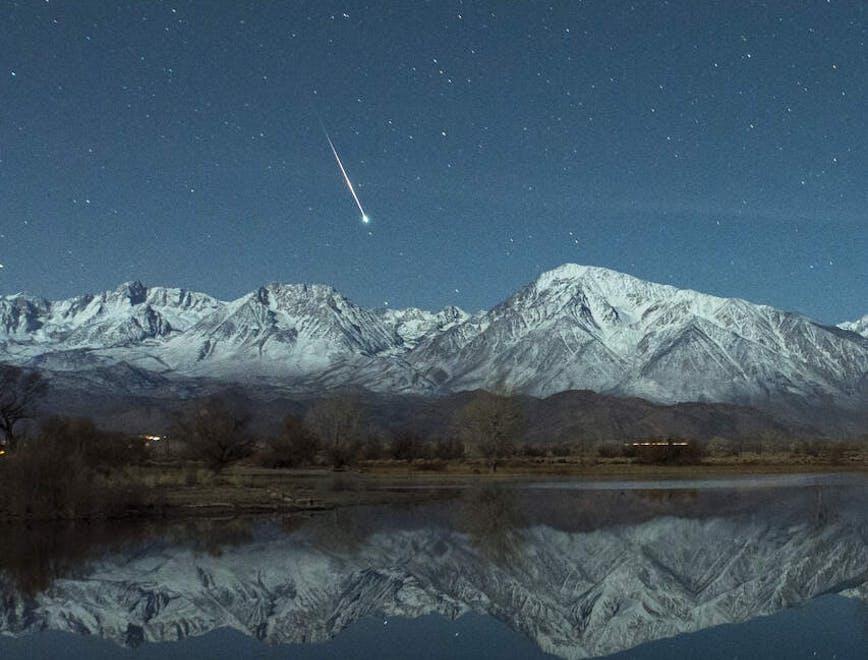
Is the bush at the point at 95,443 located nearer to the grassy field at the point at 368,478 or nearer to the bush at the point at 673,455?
the grassy field at the point at 368,478

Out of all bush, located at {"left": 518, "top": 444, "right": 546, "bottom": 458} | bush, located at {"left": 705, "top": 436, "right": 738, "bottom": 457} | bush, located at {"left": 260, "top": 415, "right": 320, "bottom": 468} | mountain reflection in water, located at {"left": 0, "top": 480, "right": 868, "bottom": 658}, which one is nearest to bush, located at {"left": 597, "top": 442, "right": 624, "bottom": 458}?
bush, located at {"left": 518, "top": 444, "right": 546, "bottom": 458}

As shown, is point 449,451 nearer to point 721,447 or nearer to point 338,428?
point 338,428

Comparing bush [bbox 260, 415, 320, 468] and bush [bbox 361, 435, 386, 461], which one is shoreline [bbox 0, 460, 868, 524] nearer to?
bush [bbox 260, 415, 320, 468]

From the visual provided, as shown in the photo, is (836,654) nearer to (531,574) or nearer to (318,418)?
(531,574)

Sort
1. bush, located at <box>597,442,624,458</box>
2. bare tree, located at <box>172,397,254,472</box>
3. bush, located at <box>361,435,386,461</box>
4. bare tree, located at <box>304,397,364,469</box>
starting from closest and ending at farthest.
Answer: bare tree, located at <box>172,397,254,472</box>
bare tree, located at <box>304,397,364,469</box>
bush, located at <box>361,435,386,461</box>
bush, located at <box>597,442,624,458</box>

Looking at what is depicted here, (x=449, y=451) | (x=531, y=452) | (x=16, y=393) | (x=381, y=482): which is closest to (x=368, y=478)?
(x=381, y=482)

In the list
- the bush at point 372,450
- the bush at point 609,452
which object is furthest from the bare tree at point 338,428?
the bush at point 609,452
